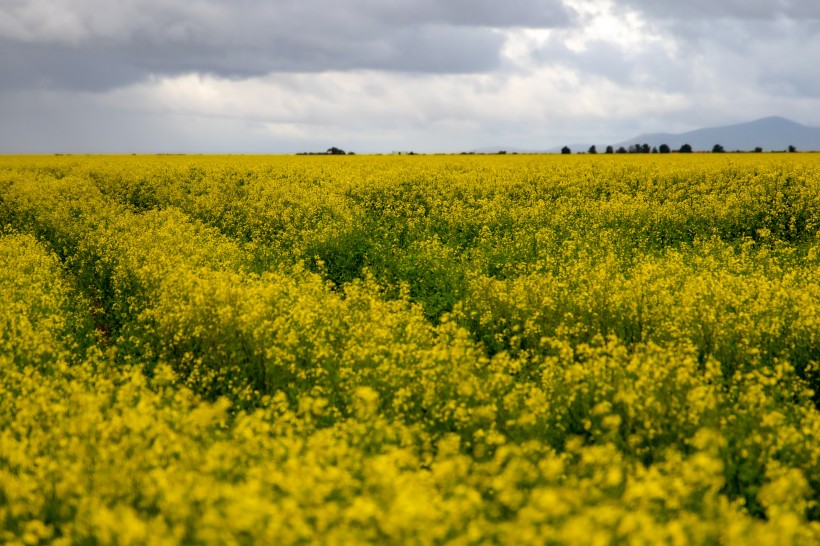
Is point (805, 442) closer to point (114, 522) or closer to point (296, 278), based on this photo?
point (114, 522)

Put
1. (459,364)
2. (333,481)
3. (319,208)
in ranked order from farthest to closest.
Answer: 1. (319,208)
2. (459,364)
3. (333,481)

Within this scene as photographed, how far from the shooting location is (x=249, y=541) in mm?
3611

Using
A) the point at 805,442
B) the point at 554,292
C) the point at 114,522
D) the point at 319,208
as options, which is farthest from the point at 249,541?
the point at 319,208

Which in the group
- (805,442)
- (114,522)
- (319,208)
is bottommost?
(805,442)

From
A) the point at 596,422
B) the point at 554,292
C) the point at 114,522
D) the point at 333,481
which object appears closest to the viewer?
the point at 114,522

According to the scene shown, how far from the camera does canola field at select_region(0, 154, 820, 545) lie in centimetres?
401

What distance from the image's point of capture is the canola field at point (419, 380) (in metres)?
4.01

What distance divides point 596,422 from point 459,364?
70.0 inches

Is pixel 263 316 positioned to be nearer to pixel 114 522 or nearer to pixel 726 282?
pixel 114 522

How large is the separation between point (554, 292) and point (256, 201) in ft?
47.5

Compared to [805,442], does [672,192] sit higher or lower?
higher

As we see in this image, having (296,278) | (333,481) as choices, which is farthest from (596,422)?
(296,278)

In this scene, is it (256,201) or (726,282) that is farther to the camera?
(256,201)

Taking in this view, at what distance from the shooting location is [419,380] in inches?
279
